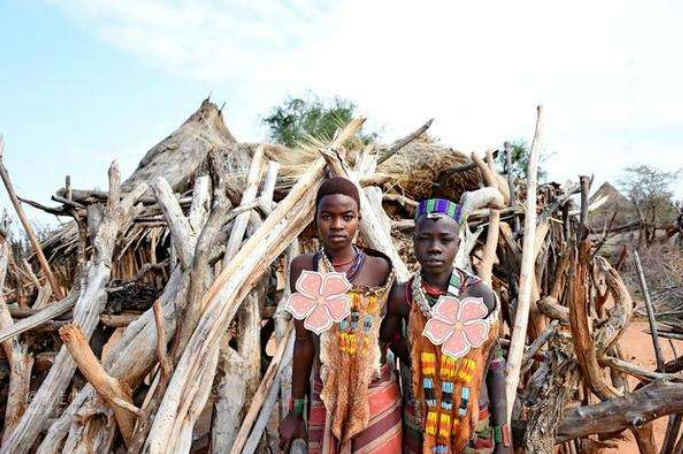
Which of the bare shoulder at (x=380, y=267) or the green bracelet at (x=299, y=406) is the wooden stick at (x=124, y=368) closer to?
the green bracelet at (x=299, y=406)

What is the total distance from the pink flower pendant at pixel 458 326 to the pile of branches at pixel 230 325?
0.60 m

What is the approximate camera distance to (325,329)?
1636mm

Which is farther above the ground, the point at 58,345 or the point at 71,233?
the point at 71,233

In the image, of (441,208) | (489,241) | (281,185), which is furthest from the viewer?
(281,185)

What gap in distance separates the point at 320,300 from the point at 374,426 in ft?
1.54

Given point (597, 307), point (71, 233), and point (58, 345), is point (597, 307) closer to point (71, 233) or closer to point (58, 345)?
point (58, 345)

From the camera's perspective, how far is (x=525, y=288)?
2.57 meters

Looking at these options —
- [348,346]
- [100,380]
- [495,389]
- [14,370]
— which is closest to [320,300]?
[348,346]

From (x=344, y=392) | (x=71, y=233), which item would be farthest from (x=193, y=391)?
(x=71, y=233)

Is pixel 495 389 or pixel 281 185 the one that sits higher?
pixel 281 185

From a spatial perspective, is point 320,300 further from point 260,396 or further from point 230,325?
point 230,325

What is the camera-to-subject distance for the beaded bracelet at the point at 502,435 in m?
1.75

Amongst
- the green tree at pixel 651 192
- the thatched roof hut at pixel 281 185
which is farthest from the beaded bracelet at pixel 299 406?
the green tree at pixel 651 192

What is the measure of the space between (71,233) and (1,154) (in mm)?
1387
